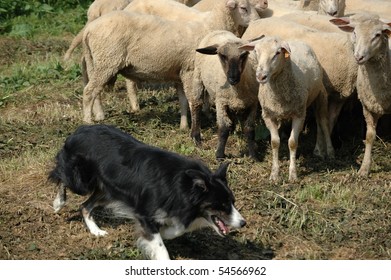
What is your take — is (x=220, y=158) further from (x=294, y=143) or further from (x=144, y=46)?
(x=144, y=46)

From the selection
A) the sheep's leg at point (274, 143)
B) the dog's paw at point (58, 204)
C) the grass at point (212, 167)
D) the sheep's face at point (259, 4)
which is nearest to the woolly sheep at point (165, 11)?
the sheep's face at point (259, 4)

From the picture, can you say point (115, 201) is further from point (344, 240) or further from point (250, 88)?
point (250, 88)

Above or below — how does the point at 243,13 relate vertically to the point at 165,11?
above

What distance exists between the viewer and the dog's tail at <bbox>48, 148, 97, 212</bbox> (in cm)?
825

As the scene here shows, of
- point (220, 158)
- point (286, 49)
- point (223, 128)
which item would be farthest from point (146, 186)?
point (223, 128)

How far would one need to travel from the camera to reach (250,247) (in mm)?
8203

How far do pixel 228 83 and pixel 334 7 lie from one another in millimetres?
2450

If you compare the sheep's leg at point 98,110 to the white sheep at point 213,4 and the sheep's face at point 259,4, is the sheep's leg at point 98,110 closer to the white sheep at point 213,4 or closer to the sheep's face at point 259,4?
the white sheep at point 213,4

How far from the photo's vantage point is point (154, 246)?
Answer: 755 centimetres

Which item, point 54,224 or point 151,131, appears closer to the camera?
point 54,224

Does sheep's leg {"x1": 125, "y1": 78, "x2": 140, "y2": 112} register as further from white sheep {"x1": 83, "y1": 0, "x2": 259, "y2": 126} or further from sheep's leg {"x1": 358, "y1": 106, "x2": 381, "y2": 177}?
sheep's leg {"x1": 358, "y1": 106, "x2": 381, "y2": 177}

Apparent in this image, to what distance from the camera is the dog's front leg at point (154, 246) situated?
753 cm

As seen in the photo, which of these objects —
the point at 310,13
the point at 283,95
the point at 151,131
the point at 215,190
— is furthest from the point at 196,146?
the point at 215,190

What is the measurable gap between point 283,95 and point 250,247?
2.10 meters
